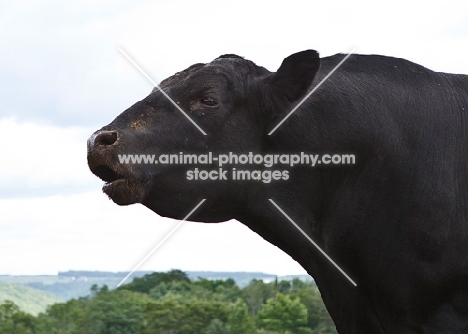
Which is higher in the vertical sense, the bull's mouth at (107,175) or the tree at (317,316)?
the bull's mouth at (107,175)

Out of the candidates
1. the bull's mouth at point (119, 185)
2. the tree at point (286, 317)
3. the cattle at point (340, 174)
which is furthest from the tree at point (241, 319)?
the bull's mouth at point (119, 185)

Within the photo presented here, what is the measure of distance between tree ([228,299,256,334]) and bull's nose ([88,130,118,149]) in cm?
1859

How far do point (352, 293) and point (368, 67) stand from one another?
2033 millimetres

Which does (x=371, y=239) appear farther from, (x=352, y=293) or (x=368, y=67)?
(x=368, y=67)

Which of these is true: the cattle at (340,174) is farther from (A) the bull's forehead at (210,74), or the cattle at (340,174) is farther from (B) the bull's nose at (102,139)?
(B) the bull's nose at (102,139)

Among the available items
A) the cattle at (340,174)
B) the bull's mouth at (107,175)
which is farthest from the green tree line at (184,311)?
the bull's mouth at (107,175)

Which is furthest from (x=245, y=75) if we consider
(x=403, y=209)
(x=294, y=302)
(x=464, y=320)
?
(x=294, y=302)

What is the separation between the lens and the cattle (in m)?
8.97

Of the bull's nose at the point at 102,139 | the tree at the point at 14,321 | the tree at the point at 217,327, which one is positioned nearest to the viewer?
the bull's nose at the point at 102,139

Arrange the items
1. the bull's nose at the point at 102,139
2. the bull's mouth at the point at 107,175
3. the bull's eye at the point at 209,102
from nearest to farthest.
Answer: the bull's nose at the point at 102,139
the bull's mouth at the point at 107,175
the bull's eye at the point at 209,102

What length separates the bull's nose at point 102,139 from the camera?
8.47 metres

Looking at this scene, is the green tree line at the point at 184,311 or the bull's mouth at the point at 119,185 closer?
the bull's mouth at the point at 119,185

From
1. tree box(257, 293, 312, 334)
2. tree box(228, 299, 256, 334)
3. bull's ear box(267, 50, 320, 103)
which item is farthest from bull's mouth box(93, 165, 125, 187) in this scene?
tree box(228, 299, 256, 334)

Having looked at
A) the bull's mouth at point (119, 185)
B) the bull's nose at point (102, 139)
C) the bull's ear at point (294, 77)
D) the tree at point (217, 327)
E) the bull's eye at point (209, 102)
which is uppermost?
the bull's ear at point (294, 77)
